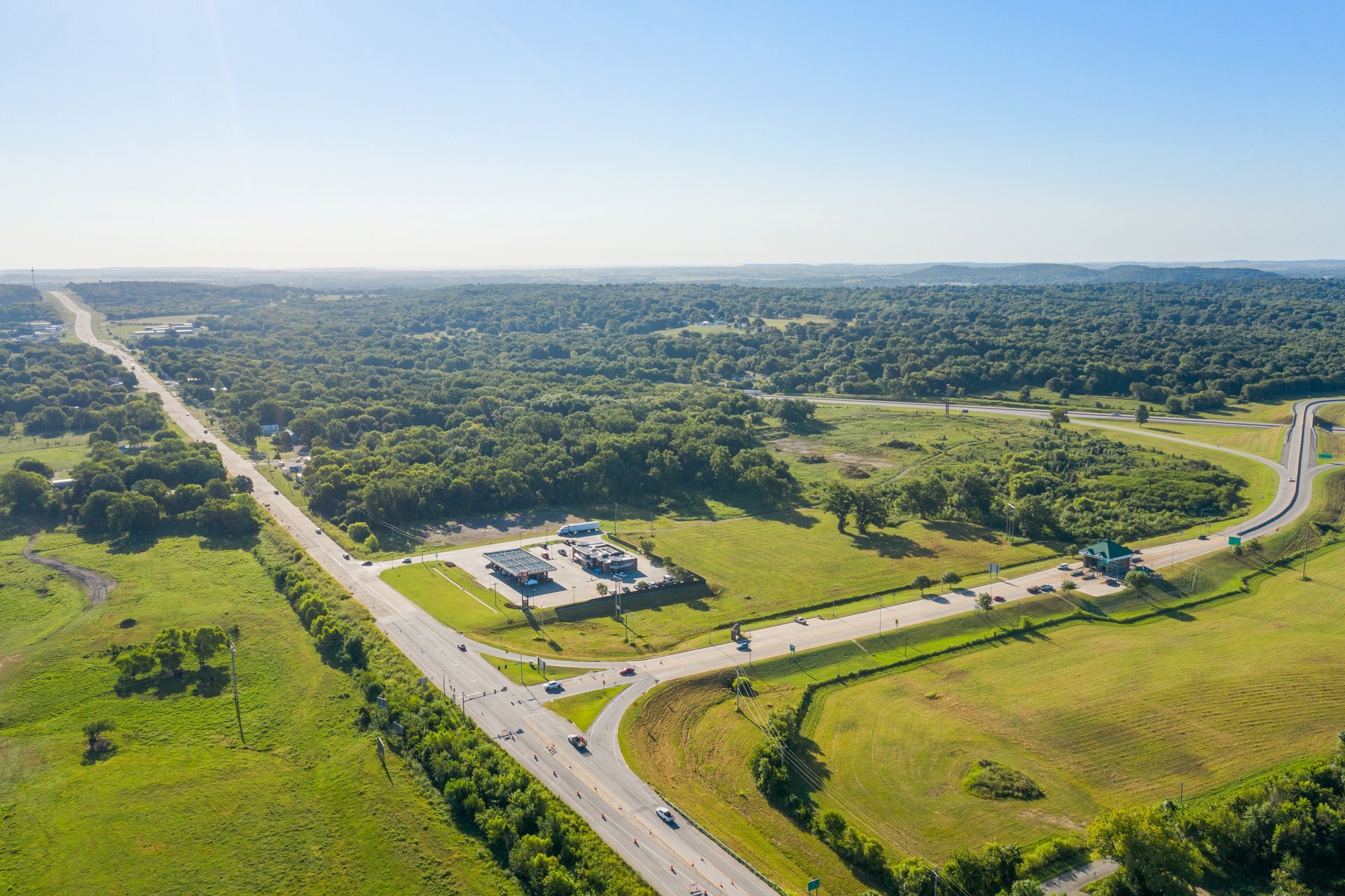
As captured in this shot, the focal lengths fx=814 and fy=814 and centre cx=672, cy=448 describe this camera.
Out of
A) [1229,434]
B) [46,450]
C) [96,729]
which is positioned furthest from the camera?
[1229,434]

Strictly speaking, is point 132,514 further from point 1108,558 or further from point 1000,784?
point 1108,558

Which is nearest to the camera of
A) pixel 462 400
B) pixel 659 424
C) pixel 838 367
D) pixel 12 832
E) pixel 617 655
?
pixel 12 832

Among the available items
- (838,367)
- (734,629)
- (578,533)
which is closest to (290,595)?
(578,533)

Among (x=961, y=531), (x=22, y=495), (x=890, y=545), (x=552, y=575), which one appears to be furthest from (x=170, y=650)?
(x=961, y=531)

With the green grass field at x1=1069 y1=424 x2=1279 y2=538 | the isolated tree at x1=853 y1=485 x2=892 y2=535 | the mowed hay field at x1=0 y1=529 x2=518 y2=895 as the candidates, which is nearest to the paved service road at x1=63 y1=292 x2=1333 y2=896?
the green grass field at x1=1069 y1=424 x2=1279 y2=538

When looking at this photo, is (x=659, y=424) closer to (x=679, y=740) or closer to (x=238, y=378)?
(x=679, y=740)

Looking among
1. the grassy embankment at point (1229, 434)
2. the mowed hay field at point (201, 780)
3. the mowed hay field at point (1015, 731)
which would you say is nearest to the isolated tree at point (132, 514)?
the mowed hay field at point (201, 780)
